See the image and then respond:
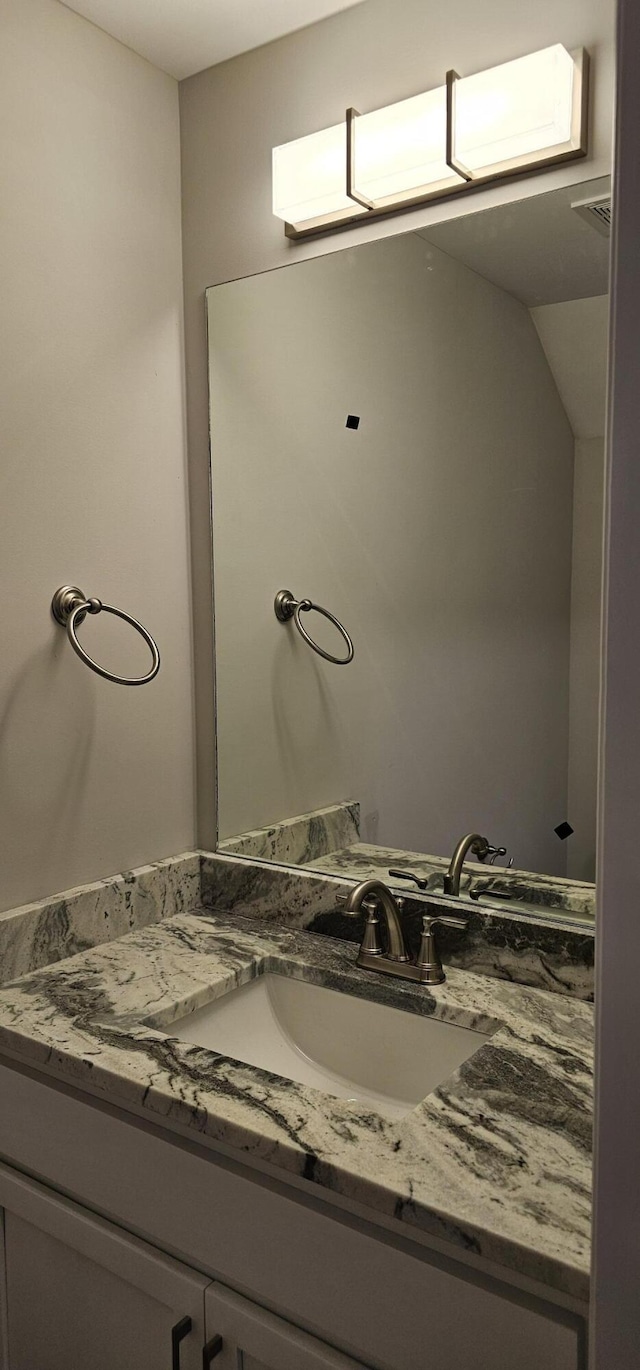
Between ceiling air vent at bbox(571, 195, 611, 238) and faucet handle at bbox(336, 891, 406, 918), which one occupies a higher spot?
ceiling air vent at bbox(571, 195, 611, 238)

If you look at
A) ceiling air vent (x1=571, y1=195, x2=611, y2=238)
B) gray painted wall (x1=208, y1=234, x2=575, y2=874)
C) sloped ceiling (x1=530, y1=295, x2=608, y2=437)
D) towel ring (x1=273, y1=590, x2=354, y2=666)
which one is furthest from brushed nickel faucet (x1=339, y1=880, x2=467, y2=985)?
ceiling air vent (x1=571, y1=195, x2=611, y2=238)

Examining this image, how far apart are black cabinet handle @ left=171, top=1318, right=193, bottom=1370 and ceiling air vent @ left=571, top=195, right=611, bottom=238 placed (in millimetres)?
1497

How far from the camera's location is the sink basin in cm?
126

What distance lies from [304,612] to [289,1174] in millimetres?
941

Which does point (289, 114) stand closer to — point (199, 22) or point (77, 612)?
point (199, 22)

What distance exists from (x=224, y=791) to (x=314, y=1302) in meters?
0.93

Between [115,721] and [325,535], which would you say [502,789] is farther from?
[115,721]

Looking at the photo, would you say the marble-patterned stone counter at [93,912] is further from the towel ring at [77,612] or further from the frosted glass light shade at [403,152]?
the frosted glass light shade at [403,152]

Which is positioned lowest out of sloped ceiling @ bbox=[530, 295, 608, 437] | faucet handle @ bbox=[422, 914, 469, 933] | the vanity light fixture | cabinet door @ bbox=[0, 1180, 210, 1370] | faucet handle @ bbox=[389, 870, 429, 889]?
cabinet door @ bbox=[0, 1180, 210, 1370]

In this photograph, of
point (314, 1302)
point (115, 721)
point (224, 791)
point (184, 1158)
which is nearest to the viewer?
point (314, 1302)

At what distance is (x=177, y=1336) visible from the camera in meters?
1.05

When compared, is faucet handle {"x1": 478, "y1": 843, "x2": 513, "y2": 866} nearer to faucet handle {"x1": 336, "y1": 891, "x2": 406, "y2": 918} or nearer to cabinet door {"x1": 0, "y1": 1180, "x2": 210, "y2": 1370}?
faucet handle {"x1": 336, "y1": 891, "x2": 406, "y2": 918}

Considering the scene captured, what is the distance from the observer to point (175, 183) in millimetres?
1704

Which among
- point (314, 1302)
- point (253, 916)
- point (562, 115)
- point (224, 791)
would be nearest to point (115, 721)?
point (224, 791)
